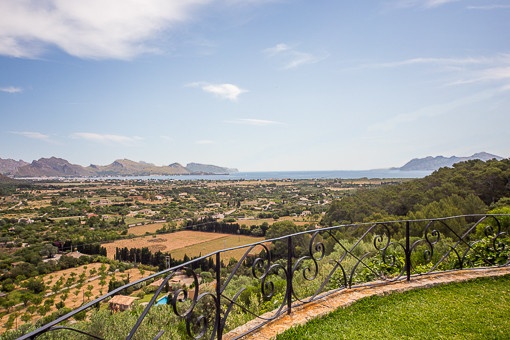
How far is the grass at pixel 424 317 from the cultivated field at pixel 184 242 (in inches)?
1456

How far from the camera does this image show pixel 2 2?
10125 mm

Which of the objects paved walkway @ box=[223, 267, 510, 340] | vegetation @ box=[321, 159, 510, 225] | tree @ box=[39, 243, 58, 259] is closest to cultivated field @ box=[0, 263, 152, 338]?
tree @ box=[39, 243, 58, 259]

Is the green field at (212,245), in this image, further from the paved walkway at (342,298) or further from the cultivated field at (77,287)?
the paved walkway at (342,298)

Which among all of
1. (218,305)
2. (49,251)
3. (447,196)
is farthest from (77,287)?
(447,196)

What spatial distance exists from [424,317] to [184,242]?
48300 mm

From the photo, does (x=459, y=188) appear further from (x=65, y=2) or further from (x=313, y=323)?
(x=65, y=2)

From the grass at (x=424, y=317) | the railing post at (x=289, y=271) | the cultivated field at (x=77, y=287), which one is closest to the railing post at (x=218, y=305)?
the grass at (x=424, y=317)

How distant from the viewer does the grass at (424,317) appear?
2730mm

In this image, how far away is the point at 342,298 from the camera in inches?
140

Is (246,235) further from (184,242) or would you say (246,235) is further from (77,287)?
(77,287)

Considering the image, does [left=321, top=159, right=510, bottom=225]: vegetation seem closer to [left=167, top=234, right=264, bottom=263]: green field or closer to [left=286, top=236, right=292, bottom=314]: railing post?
[left=167, top=234, right=264, bottom=263]: green field

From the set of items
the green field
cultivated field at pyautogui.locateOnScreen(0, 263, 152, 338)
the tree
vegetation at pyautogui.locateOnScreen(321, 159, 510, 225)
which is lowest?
cultivated field at pyautogui.locateOnScreen(0, 263, 152, 338)

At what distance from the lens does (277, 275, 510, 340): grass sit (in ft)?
8.96

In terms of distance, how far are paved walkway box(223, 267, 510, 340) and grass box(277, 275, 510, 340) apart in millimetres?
93
